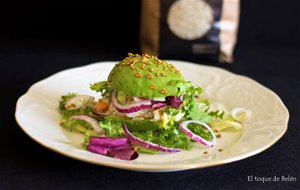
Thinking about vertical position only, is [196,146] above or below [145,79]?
below

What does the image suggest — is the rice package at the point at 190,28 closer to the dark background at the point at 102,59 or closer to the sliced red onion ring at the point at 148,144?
the dark background at the point at 102,59

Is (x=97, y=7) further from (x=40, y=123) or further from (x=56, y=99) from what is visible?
(x=40, y=123)

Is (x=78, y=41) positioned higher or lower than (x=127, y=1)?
lower

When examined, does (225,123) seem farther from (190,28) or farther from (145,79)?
(190,28)

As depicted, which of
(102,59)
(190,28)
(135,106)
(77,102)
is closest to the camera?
(135,106)

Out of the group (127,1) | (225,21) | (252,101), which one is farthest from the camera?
(127,1)

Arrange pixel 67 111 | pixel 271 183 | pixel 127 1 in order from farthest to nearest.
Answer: pixel 127 1 → pixel 67 111 → pixel 271 183

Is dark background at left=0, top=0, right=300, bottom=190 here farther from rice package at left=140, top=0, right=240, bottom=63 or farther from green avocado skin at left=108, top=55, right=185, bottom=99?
green avocado skin at left=108, top=55, right=185, bottom=99

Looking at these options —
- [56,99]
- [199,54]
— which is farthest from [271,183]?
[199,54]

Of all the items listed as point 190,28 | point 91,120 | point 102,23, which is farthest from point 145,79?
point 102,23
